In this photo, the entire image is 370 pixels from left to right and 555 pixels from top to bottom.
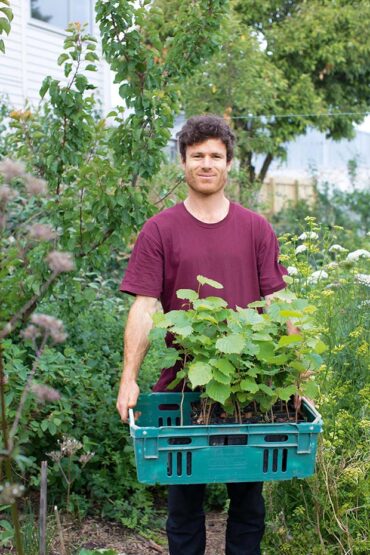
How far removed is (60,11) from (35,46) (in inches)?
A: 29.2

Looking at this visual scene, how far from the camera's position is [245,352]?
2.42 meters

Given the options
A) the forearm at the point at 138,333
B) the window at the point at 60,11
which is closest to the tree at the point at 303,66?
the window at the point at 60,11

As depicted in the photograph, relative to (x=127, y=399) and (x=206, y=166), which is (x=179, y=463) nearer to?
(x=127, y=399)

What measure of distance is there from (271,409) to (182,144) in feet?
3.51

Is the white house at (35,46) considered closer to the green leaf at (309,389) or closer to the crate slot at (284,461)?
the green leaf at (309,389)

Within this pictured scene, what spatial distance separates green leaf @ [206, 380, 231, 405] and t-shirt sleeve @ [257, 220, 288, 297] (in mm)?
707

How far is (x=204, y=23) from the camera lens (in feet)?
12.8

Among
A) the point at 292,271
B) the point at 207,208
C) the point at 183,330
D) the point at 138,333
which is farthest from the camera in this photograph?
the point at 292,271

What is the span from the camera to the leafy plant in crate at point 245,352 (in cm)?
240

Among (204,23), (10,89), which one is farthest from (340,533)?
(10,89)

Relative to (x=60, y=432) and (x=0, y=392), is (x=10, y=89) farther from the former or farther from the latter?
(x=0, y=392)

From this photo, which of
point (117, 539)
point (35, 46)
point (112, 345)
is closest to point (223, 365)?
point (117, 539)

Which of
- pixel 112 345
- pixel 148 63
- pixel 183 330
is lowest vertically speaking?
pixel 112 345

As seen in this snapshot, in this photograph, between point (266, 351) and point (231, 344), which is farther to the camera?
point (266, 351)
